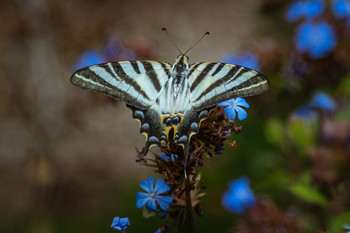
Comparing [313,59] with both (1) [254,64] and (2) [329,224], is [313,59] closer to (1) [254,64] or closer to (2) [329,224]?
(1) [254,64]

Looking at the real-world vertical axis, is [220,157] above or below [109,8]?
below

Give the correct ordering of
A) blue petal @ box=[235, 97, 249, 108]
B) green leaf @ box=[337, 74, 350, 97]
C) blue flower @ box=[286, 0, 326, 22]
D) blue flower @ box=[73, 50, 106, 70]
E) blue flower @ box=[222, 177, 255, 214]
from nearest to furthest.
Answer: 1. blue petal @ box=[235, 97, 249, 108]
2. blue flower @ box=[222, 177, 255, 214]
3. blue flower @ box=[73, 50, 106, 70]
4. green leaf @ box=[337, 74, 350, 97]
5. blue flower @ box=[286, 0, 326, 22]

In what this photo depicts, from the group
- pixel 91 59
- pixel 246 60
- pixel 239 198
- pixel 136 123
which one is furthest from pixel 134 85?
pixel 136 123

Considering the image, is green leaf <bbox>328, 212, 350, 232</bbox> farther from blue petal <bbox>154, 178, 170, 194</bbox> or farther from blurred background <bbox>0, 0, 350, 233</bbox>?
blue petal <bbox>154, 178, 170, 194</bbox>

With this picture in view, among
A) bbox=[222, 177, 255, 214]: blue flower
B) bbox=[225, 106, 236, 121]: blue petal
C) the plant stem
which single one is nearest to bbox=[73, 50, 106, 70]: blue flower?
bbox=[222, 177, 255, 214]: blue flower

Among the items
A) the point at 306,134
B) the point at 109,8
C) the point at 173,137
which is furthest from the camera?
the point at 109,8

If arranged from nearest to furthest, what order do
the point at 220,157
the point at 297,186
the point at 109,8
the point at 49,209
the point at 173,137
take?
the point at 173,137 → the point at 297,186 → the point at 220,157 → the point at 49,209 → the point at 109,8

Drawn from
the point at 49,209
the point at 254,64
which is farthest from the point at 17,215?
the point at 254,64

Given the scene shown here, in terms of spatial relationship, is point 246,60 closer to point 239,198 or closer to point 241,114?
point 239,198
